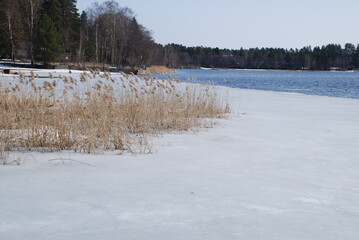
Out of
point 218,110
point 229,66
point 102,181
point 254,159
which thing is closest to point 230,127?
point 218,110

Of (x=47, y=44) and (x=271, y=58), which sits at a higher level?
(x=271, y=58)

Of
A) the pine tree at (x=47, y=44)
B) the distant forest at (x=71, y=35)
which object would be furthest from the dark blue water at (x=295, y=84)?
the pine tree at (x=47, y=44)

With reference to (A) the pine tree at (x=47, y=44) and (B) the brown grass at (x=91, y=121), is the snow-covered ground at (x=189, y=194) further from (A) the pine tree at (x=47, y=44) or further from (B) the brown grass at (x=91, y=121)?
(A) the pine tree at (x=47, y=44)

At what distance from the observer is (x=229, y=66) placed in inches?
5591

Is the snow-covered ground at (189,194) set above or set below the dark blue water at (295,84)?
above

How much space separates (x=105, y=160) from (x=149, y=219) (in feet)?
5.57

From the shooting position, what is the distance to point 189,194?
2766 mm

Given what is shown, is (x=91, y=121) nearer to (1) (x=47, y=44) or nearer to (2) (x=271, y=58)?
(1) (x=47, y=44)

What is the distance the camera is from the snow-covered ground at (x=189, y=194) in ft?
6.89

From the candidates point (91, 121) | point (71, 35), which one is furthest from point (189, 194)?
point (71, 35)

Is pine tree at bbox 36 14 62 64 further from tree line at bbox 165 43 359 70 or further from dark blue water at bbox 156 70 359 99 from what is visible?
tree line at bbox 165 43 359 70

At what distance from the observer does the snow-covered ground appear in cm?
210

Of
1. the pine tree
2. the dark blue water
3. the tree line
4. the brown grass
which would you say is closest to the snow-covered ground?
the brown grass

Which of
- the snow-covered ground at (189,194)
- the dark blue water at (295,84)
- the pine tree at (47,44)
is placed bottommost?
the dark blue water at (295,84)
